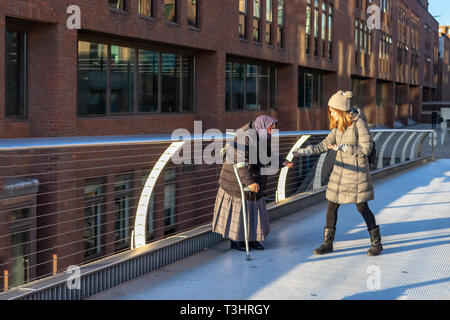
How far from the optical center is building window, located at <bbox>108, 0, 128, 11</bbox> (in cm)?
1575

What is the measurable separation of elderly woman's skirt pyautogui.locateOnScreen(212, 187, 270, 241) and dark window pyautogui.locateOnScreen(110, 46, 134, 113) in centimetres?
1109

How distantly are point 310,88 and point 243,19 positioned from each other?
866 cm

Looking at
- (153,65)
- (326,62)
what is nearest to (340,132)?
(153,65)

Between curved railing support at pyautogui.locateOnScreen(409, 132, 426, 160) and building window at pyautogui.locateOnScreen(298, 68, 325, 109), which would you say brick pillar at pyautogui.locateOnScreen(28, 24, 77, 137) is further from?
building window at pyautogui.locateOnScreen(298, 68, 325, 109)

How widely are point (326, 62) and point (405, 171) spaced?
16.3 m

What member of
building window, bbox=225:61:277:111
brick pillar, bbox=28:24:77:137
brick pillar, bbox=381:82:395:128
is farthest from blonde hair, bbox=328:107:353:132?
brick pillar, bbox=381:82:395:128

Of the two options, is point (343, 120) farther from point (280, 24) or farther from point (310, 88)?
point (310, 88)

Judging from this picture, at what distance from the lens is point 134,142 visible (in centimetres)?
520

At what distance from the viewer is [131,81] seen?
17281 mm

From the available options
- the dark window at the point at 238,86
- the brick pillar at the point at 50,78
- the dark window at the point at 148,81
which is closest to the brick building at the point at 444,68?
the dark window at the point at 238,86

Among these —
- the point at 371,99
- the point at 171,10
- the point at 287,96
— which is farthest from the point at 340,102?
the point at 371,99

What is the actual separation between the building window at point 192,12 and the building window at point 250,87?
3.18 m

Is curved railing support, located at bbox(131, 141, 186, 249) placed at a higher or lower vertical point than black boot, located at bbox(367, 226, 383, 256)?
higher

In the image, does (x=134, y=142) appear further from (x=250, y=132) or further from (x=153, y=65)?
(x=153, y=65)
